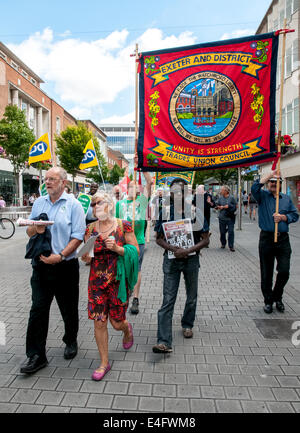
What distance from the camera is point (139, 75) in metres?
4.44

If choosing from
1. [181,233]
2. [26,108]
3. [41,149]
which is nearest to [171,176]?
[41,149]

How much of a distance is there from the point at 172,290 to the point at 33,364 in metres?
1.57

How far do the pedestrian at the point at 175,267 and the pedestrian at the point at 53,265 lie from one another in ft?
3.15

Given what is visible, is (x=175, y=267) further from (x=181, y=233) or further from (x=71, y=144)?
(x=71, y=144)

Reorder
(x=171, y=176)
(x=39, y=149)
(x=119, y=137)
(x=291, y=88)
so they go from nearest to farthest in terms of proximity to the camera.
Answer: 1. (x=39, y=149)
2. (x=171, y=176)
3. (x=291, y=88)
4. (x=119, y=137)

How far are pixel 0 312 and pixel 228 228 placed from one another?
286 inches

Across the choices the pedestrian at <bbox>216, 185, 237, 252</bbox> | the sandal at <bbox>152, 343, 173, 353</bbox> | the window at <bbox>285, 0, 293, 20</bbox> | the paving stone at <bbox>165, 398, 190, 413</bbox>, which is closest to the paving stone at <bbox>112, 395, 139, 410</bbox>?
the paving stone at <bbox>165, 398, 190, 413</bbox>

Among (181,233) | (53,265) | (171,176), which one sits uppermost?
(171,176)

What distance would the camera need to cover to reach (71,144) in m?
44.1

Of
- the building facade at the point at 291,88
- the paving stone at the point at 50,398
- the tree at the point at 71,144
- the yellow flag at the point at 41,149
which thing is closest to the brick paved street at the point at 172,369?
the paving stone at the point at 50,398

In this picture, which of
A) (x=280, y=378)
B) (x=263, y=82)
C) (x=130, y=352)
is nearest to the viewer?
(x=280, y=378)

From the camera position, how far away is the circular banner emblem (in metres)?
4.36
